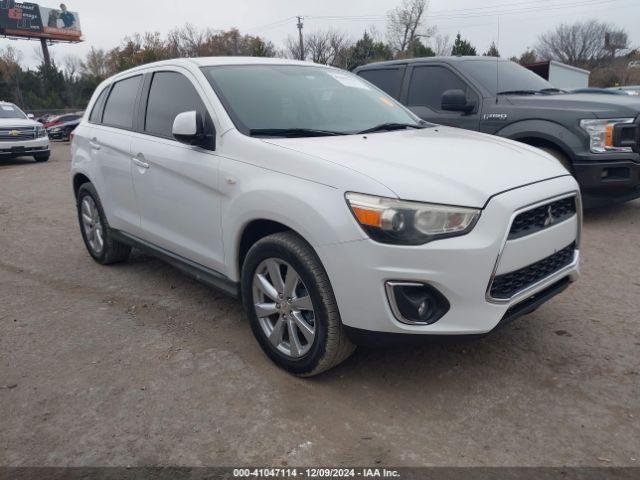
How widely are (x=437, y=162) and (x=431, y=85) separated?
4489mm

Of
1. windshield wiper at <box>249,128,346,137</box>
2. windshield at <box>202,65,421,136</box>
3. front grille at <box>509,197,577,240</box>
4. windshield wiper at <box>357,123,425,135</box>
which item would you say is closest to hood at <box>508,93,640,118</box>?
windshield at <box>202,65,421,136</box>

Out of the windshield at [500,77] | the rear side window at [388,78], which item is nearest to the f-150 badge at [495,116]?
the windshield at [500,77]

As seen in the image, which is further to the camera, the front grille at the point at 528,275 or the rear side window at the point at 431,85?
the rear side window at the point at 431,85

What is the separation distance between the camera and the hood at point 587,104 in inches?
223

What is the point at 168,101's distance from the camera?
13.0ft

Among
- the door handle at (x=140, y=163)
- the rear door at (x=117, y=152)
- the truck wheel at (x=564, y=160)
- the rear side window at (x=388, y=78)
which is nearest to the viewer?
the door handle at (x=140, y=163)

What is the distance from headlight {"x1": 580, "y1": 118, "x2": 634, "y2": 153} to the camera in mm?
5680

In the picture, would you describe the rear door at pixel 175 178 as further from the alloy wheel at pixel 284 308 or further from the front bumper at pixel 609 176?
the front bumper at pixel 609 176

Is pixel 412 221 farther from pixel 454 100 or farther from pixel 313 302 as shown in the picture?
pixel 454 100

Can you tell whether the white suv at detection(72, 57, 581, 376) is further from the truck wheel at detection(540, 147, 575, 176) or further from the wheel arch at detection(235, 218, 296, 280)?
the truck wheel at detection(540, 147, 575, 176)

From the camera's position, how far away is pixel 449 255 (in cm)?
246

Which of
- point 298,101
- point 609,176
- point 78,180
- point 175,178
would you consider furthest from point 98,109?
point 609,176

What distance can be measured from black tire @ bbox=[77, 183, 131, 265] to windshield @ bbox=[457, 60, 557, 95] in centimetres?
444

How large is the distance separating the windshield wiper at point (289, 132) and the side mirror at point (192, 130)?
31 centimetres
